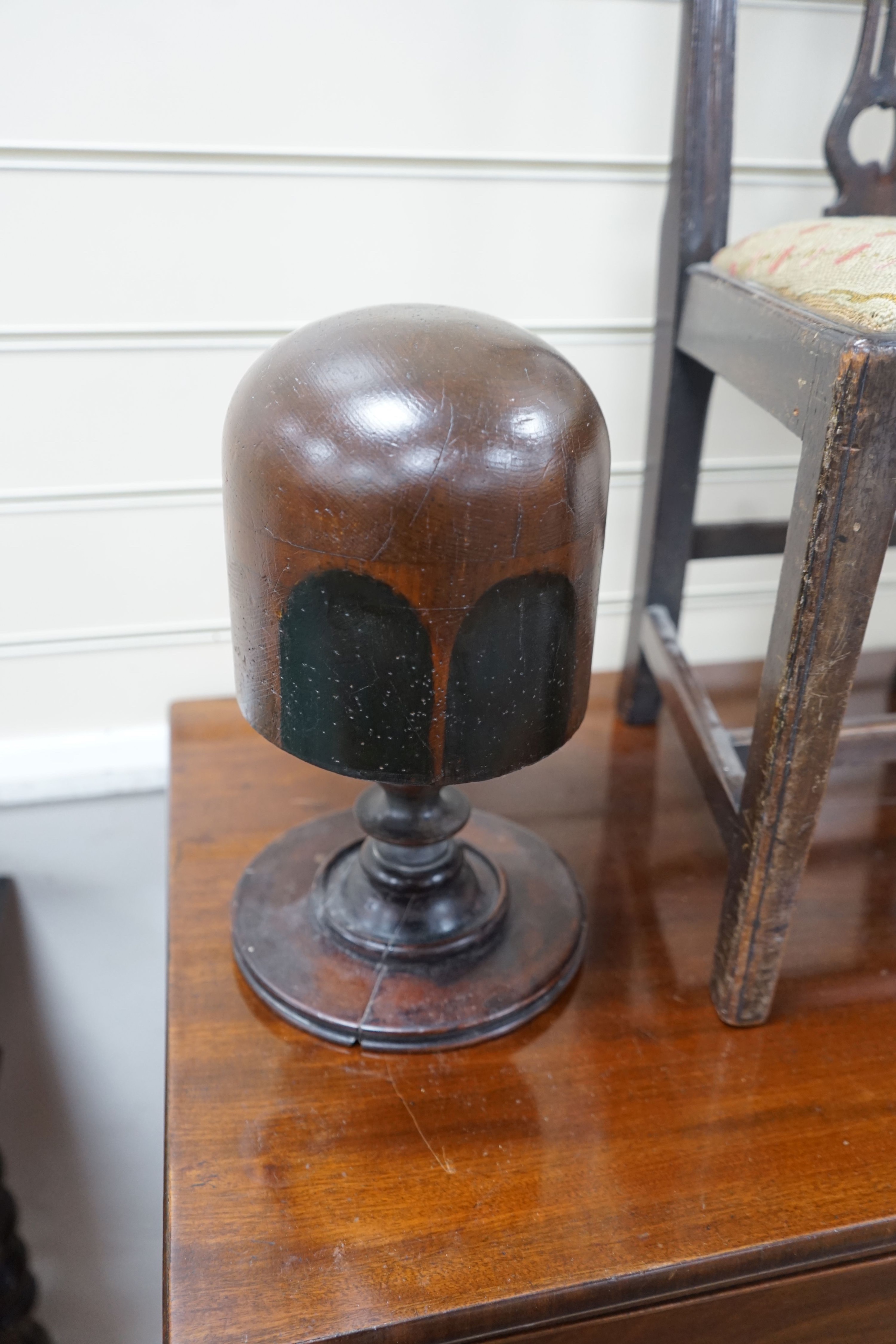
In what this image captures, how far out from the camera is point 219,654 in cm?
110

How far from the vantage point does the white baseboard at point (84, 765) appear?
1.06 m

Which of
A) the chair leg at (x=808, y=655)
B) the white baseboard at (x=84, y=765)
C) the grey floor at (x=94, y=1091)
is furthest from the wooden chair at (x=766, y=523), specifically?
the grey floor at (x=94, y=1091)

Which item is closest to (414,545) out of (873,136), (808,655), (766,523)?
(808,655)

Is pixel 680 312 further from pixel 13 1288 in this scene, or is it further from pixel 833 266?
pixel 13 1288

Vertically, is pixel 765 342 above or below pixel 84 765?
above

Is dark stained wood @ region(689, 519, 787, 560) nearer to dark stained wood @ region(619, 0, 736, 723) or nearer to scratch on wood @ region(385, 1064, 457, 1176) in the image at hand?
dark stained wood @ region(619, 0, 736, 723)

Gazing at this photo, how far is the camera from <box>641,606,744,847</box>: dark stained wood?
2.48 ft

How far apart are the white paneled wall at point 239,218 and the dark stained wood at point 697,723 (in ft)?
0.68

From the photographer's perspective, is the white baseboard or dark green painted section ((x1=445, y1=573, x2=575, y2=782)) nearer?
dark green painted section ((x1=445, y1=573, x2=575, y2=782))

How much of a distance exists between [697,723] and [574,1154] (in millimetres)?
359

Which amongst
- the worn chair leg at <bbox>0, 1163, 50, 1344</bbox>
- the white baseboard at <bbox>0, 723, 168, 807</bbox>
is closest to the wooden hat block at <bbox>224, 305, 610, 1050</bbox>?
the white baseboard at <bbox>0, 723, 168, 807</bbox>

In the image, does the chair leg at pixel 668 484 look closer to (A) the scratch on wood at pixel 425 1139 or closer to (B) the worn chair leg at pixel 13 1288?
(A) the scratch on wood at pixel 425 1139

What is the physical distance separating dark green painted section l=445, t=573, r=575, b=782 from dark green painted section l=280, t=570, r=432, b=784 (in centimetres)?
2

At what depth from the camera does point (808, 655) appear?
61 centimetres
